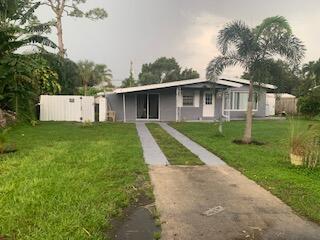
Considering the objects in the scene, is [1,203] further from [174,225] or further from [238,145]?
[238,145]

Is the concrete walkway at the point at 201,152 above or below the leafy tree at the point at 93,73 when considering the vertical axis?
below

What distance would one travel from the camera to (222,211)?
6387 millimetres

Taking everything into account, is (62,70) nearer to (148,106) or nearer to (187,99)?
(148,106)

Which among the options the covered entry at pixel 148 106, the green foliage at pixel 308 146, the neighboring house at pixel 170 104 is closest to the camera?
the green foliage at pixel 308 146

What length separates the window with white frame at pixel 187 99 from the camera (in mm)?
28797

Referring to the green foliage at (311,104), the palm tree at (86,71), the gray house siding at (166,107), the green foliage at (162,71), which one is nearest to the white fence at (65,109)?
the gray house siding at (166,107)

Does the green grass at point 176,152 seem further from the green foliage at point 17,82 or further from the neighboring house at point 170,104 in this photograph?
the neighboring house at point 170,104

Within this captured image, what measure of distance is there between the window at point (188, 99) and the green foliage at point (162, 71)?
1537 inches

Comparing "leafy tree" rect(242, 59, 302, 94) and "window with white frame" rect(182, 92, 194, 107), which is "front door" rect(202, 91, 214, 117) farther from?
"leafy tree" rect(242, 59, 302, 94)

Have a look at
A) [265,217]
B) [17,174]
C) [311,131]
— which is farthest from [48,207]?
[311,131]

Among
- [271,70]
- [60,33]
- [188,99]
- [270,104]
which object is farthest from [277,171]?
[60,33]

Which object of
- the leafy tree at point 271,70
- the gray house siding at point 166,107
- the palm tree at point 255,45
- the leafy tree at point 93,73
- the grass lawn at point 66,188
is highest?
the leafy tree at point 93,73

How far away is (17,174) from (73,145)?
5.09m

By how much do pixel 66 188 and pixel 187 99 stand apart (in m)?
21.9
